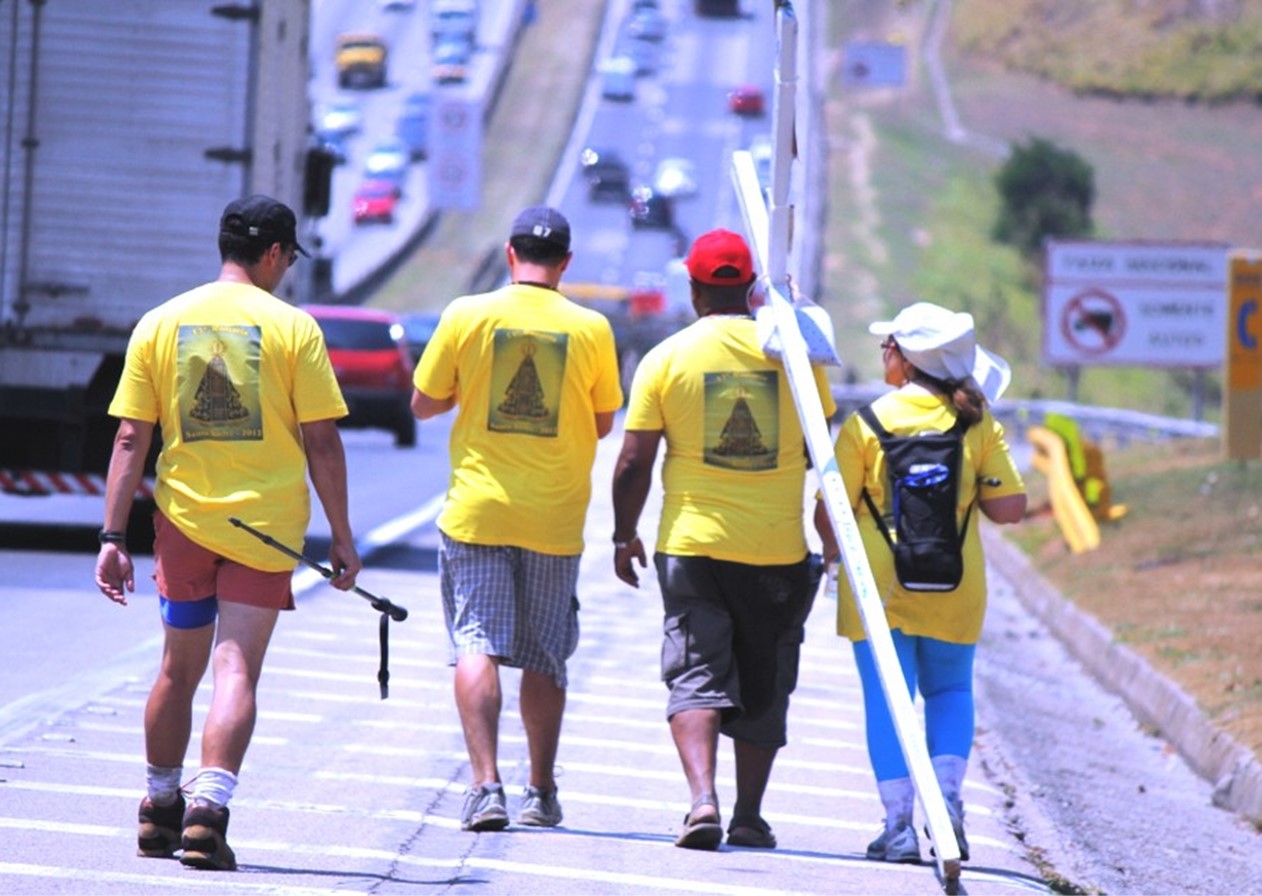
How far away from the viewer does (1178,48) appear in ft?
293

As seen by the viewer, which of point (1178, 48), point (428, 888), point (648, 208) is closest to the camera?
point (428, 888)

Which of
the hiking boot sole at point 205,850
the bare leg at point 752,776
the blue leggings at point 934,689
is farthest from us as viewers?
the bare leg at point 752,776

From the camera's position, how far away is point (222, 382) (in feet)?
23.7

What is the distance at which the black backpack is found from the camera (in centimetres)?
807

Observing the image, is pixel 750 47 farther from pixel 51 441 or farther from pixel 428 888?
pixel 428 888

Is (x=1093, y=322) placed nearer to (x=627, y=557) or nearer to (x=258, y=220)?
(x=627, y=557)

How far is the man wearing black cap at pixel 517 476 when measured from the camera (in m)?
8.17

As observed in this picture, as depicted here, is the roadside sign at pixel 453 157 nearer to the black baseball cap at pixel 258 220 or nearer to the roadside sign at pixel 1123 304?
the roadside sign at pixel 1123 304

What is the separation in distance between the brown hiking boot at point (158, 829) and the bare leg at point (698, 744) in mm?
1629

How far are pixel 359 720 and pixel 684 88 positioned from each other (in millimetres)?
73796

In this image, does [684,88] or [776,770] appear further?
[684,88]

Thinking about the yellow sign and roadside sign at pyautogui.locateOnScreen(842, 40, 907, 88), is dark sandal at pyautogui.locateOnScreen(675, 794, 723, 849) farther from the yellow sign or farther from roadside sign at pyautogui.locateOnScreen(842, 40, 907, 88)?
roadside sign at pyautogui.locateOnScreen(842, 40, 907, 88)

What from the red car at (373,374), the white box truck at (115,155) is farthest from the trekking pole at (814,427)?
the red car at (373,374)

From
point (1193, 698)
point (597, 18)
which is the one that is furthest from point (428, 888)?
point (597, 18)
